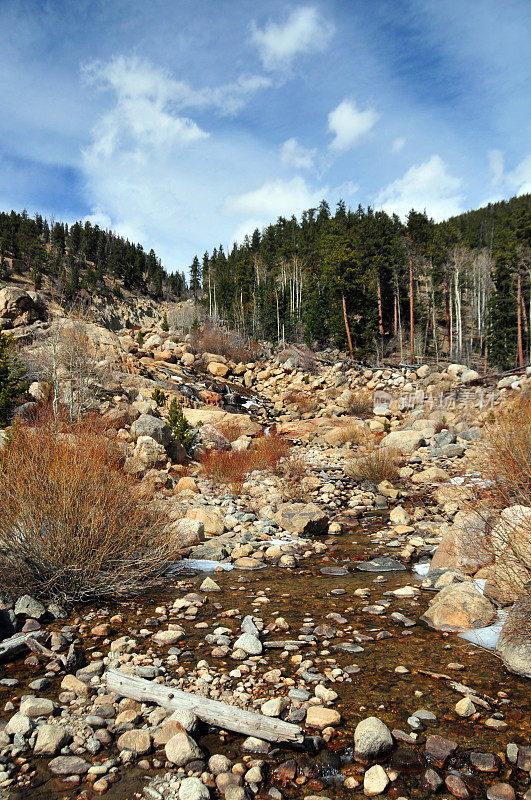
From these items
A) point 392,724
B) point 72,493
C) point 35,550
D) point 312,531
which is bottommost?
point 312,531

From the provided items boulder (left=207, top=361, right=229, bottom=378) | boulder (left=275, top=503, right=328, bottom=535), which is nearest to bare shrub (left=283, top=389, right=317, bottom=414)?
boulder (left=207, top=361, right=229, bottom=378)

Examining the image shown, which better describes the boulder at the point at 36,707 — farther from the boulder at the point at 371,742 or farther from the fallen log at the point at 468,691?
the fallen log at the point at 468,691

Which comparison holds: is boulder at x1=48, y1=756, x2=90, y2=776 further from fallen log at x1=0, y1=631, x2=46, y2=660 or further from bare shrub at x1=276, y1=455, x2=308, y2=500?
bare shrub at x1=276, y1=455, x2=308, y2=500

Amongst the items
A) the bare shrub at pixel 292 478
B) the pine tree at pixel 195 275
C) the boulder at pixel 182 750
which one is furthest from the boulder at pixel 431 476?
the pine tree at pixel 195 275

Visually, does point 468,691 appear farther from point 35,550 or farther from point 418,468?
point 418,468

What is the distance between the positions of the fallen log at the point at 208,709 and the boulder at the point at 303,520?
5510 millimetres

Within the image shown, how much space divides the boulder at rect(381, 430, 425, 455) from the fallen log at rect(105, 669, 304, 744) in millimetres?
→ 13905

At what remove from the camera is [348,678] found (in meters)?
3.71

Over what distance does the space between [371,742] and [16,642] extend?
3321mm

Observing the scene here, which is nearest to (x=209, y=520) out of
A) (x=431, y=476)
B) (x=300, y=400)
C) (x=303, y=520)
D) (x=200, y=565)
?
(x=200, y=565)

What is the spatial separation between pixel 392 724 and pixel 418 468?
37.6 feet

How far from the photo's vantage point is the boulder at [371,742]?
2773 mm

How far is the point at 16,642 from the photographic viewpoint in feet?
13.4

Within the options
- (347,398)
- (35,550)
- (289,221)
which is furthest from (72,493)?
(289,221)
